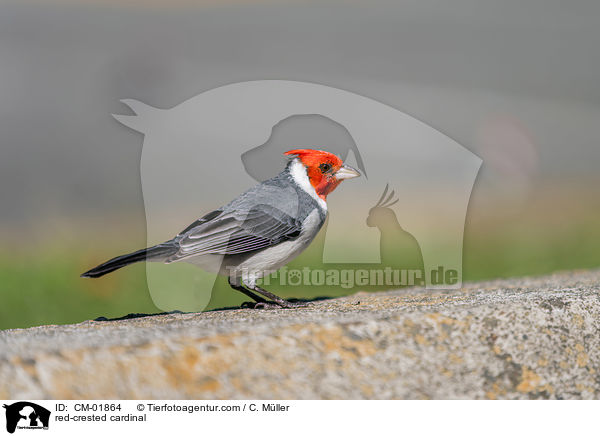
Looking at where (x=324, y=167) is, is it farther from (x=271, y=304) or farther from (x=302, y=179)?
(x=271, y=304)

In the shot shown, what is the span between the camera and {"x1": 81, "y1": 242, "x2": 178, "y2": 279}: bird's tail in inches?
133

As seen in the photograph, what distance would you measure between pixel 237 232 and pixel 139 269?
194cm

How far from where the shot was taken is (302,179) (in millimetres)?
4062

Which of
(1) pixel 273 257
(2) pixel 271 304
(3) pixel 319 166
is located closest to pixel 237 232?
(1) pixel 273 257

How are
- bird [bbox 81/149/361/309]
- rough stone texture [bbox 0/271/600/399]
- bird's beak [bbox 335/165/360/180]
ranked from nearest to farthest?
rough stone texture [bbox 0/271/600/399] < bird [bbox 81/149/361/309] < bird's beak [bbox 335/165/360/180]

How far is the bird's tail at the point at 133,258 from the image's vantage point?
337cm

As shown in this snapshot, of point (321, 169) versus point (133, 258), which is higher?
point (321, 169)

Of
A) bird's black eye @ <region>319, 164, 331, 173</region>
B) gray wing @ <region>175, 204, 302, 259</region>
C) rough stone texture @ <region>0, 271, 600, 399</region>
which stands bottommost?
rough stone texture @ <region>0, 271, 600, 399</region>

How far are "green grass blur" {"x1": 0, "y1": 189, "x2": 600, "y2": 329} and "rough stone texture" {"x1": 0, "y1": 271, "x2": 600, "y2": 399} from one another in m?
1.44

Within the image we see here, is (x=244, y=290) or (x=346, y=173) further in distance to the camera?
(x=346, y=173)

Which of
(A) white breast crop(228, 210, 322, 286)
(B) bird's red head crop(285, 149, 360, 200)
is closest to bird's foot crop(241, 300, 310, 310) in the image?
(A) white breast crop(228, 210, 322, 286)

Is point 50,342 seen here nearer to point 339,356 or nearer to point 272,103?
point 339,356

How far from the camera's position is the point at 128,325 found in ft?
9.93

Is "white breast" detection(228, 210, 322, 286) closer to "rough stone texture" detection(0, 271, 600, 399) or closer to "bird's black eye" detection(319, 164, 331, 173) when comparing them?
"bird's black eye" detection(319, 164, 331, 173)
